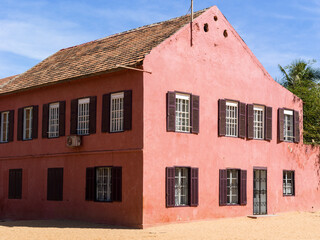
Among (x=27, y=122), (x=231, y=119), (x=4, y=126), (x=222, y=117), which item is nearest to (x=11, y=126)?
(x=4, y=126)

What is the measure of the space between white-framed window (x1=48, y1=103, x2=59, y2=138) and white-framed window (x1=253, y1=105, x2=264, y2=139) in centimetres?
826

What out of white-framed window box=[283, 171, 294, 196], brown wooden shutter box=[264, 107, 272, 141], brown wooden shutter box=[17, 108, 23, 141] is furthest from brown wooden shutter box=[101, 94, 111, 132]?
white-framed window box=[283, 171, 294, 196]

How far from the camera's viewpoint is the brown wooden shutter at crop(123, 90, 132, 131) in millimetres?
18531

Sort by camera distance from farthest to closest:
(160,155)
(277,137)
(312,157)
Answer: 1. (312,157)
2. (277,137)
3. (160,155)

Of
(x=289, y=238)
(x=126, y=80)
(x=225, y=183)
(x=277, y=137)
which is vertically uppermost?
(x=126, y=80)

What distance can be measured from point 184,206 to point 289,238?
465cm

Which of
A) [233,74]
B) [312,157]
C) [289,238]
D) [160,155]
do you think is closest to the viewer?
[289,238]

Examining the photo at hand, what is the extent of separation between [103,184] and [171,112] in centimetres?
369

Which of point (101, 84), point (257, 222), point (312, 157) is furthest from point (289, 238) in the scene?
point (312, 157)

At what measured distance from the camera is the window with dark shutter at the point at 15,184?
23.7 meters

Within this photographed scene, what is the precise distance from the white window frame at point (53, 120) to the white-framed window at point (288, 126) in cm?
1014

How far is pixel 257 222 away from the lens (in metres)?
19.7

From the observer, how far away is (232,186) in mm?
21266

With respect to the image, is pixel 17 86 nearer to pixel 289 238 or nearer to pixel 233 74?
pixel 233 74
